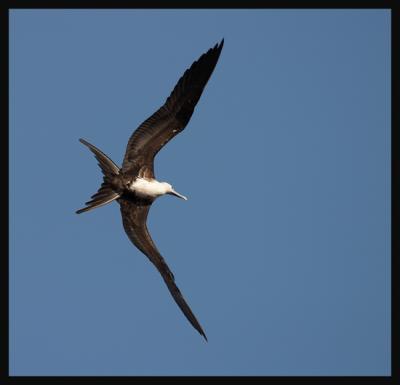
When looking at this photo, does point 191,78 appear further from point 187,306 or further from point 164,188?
point 187,306

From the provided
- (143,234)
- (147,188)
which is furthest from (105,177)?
(143,234)

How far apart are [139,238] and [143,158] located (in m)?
1.31

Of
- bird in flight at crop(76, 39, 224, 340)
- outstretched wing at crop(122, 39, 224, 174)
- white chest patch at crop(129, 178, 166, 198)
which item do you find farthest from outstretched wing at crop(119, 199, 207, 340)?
outstretched wing at crop(122, 39, 224, 174)

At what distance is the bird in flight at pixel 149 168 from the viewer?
1491 cm

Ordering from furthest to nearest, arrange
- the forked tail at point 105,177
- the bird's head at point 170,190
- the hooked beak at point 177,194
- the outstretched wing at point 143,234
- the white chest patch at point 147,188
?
the hooked beak at point 177,194 < the bird's head at point 170,190 < the outstretched wing at point 143,234 < the white chest patch at point 147,188 < the forked tail at point 105,177

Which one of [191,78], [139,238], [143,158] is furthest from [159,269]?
[191,78]

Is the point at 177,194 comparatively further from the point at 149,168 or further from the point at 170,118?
the point at 170,118

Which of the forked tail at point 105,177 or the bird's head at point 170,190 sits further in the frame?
the bird's head at point 170,190

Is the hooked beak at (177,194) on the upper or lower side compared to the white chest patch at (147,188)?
upper

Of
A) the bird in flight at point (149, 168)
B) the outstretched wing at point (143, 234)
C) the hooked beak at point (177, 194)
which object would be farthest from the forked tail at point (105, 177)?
the hooked beak at point (177, 194)

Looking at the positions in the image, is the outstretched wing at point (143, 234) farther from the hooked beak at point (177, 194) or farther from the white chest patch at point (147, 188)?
the hooked beak at point (177, 194)

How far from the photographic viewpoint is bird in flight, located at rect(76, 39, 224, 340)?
48.9ft

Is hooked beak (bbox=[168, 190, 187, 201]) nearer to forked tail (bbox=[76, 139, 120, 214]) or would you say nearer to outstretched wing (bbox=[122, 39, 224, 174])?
outstretched wing (bbox=[122, 39, 224, 174])

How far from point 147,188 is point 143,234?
780 mm
